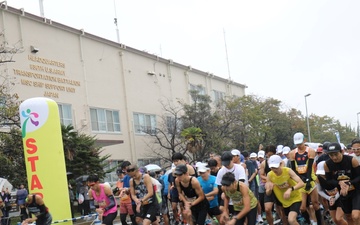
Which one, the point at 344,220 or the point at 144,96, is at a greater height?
the point at 144,96

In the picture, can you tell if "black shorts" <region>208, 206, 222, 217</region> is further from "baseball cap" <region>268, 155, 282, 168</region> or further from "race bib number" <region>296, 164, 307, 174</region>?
"race bib number" <region>296, 164, 307, 174</region>

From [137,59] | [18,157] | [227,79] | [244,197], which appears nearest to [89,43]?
[137,59]

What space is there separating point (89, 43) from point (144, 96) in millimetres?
6929

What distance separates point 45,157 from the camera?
13562 millimetres

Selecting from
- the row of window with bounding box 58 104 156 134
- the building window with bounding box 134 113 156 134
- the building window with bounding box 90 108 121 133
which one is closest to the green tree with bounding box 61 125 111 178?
the row of window with bounding box 58 104 156 134

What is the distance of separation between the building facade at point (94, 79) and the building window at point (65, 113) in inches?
2.3

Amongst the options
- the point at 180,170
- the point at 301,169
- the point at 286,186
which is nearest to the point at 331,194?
the point at 286,186

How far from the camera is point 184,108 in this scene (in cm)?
3741

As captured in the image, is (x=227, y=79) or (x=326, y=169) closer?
(x=326, y=169)

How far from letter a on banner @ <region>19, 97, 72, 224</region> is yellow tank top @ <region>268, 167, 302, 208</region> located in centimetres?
666

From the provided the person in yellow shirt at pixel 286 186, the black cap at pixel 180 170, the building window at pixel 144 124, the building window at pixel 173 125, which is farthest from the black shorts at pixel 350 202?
the building window at pixel 173 125

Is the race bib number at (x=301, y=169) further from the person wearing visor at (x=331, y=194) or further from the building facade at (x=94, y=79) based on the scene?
the building facade at (x=94, y=79)

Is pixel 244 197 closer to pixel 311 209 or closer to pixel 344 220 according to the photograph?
pixel 344 220

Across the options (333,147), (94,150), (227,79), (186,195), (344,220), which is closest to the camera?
(333,147)
